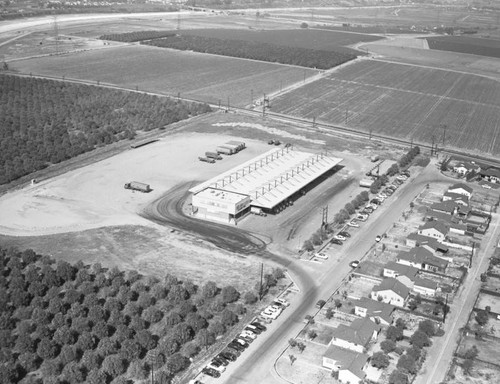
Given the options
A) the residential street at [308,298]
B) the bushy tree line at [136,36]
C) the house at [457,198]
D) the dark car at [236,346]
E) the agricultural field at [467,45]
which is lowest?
the residential street at [308,298]

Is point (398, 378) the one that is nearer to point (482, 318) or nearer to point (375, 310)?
point (375, 310)

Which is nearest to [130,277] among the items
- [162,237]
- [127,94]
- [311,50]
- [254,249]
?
[162,237]

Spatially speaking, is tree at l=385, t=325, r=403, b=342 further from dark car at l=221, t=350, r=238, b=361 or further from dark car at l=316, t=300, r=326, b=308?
dark car at l=221, t=350, r=238, b=361

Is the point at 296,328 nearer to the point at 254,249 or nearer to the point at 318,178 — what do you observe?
the point at 254,249

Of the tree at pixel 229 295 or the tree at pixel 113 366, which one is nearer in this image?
the tree at pixel 113 366

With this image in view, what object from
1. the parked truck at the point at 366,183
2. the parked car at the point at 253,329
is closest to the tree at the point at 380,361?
the parked car at the point at 253,329

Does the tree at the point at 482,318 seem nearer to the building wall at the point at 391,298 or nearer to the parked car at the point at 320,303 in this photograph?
the building wall at the point at 391,298

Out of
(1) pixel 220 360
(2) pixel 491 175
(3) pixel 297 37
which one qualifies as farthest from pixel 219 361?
(3) pixel 297 37
